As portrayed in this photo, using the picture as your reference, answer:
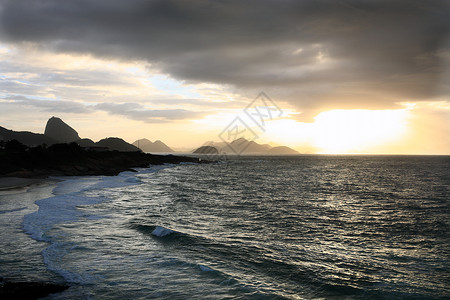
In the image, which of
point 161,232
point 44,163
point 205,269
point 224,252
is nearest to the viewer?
point 205,269

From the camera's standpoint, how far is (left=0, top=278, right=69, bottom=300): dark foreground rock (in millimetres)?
7793

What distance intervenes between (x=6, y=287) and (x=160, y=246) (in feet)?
22.3

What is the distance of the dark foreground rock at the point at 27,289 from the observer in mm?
7793

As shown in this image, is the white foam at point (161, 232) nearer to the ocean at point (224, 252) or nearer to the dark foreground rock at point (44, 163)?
the ocean at point (224, 252)

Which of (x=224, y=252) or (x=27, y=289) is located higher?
(x=27, y=289)

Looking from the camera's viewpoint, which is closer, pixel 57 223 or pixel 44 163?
pixel 57 223

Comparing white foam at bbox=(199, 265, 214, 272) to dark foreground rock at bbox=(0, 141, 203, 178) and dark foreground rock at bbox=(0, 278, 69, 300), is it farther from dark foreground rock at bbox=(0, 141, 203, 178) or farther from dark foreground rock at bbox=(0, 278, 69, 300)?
dark foreground rock at bbox=(0, 141, 203, 178)

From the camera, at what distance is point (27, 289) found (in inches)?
322

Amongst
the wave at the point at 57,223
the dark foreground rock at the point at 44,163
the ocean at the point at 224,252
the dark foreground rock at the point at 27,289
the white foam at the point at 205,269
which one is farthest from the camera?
the dark foreground rock at the point at 44,163

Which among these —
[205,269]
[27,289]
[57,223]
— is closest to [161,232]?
[205,269]

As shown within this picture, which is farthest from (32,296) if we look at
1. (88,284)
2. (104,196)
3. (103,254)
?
(104,196)

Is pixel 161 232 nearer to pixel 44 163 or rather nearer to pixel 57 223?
pixel 57 223

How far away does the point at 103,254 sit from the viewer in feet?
40.9

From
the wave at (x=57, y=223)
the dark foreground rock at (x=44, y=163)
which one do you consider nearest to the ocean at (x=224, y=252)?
the wave at (x=57, y=223)
